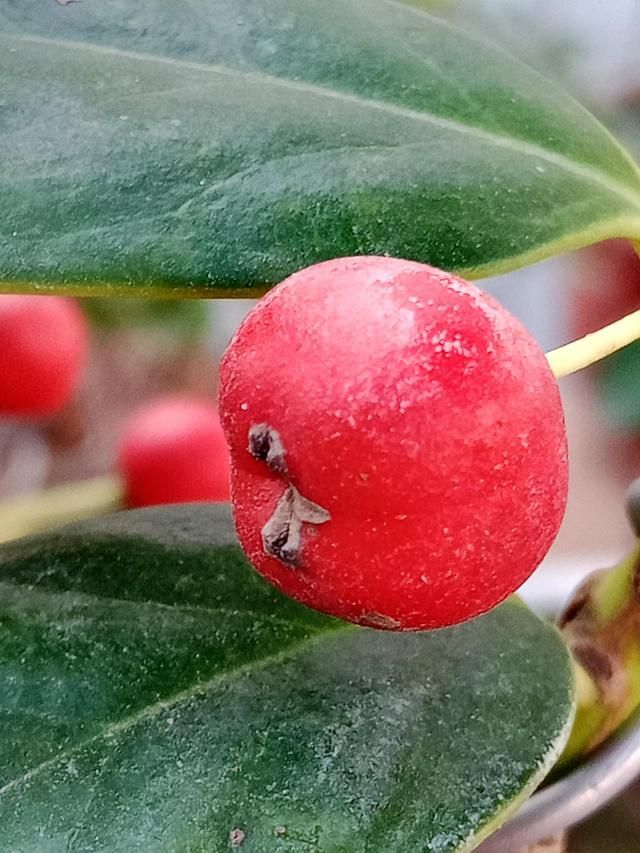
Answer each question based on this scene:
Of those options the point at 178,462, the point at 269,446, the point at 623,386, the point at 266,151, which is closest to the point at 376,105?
the point at 266,151

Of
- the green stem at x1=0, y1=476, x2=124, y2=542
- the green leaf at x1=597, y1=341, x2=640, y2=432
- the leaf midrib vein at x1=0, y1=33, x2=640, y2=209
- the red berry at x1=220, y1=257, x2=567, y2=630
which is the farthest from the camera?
the green leaf at x1=597, y1=341, x2=640, y2=432

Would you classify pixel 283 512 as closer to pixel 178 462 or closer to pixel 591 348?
pixel 591 348

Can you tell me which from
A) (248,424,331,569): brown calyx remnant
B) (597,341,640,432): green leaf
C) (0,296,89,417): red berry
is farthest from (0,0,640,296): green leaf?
(597,341,640,432): green leaf

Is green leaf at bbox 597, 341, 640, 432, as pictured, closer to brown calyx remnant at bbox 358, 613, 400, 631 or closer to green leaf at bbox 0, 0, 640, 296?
green leaf at bbox 0, 0, 640, 296

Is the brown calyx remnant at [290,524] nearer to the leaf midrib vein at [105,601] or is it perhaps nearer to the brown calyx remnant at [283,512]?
the brown calyx remnant at [283,512]

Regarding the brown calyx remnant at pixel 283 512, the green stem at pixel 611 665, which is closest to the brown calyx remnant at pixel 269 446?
the brown calyx remnant at pixel 283 512

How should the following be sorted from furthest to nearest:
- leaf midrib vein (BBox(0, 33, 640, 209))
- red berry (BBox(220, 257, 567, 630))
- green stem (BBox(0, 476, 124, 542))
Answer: green stem (BBox(0, 476, 124, 542)) → leaf midrib vein (BBox(0, 33, 640, 209)) → red berry (BBox(220, 257, 567, 630))
